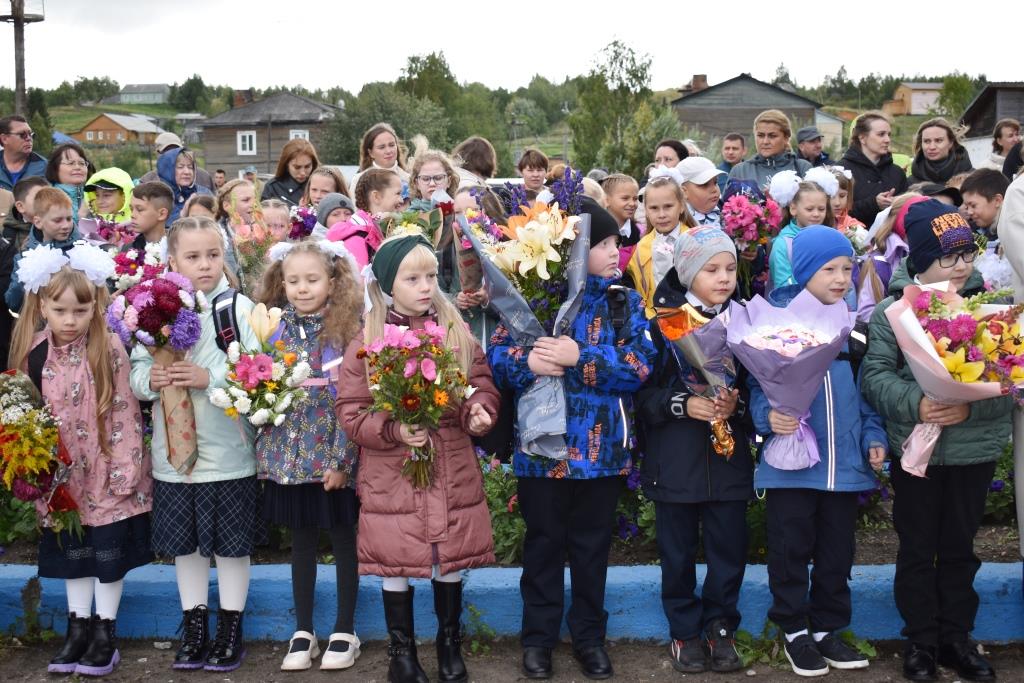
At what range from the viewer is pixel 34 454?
4.34 meters

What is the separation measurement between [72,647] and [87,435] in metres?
0.98

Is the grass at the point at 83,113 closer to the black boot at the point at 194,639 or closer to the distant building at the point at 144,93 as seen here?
the distant building at the point at 144,93

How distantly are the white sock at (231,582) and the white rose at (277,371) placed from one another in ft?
3.01

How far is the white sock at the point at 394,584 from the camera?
442cm

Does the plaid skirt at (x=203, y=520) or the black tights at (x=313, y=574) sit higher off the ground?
the plaid skirt at (x=203, y=520)

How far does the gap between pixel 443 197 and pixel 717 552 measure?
313cm

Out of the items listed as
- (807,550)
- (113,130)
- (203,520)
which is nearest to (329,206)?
(203,520)

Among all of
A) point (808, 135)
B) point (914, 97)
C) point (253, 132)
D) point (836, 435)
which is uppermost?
point (914, 97)

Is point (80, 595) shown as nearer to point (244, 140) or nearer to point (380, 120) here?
point (380, 120)

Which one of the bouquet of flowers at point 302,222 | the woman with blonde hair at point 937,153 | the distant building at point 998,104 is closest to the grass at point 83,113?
the distant building at point 998,104

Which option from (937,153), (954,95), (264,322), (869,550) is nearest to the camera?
(264,322)

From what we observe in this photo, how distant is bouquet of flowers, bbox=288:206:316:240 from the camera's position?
6914 mm

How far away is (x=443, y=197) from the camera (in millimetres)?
6629

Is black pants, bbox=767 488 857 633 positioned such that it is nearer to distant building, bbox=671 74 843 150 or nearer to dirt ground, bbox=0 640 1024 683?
dirt ground, bbox=0 640 1024 683
